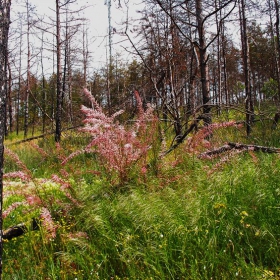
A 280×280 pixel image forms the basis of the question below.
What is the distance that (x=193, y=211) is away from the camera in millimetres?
2885

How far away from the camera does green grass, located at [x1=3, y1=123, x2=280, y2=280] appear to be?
2.38 m

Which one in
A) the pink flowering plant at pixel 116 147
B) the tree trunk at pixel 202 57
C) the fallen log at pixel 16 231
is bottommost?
the fallen log at pixel 16 231

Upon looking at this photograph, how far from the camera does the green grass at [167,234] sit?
7.82 feet

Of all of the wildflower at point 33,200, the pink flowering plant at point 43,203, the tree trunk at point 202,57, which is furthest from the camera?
the tree trunk at point 202,57

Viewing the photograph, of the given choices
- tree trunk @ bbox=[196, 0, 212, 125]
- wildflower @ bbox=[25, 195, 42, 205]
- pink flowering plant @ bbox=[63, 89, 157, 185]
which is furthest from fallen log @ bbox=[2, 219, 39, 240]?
tree trunk @ bbox=[196, 0, 212, 125]

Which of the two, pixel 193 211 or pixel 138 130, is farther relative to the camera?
pixel 138 130

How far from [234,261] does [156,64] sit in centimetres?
871

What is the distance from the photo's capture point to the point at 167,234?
8.82 feet

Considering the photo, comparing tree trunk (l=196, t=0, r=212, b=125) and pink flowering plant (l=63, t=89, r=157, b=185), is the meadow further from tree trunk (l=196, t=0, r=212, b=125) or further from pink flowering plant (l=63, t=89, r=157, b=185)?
tree trunk (l=196, t=0, r=212, b=125)

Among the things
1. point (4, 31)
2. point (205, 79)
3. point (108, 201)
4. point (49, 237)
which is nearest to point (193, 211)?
point (108, 201)

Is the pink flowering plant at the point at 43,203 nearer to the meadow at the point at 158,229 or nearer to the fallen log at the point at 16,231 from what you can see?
the meadow at the point at 158,229

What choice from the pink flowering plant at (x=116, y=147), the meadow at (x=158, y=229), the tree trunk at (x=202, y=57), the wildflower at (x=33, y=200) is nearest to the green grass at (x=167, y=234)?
the meadow at (x=158, y=229)

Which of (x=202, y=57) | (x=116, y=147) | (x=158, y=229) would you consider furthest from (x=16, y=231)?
(x=202, y=57)

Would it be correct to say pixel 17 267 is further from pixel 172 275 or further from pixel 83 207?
pixel 172 275
